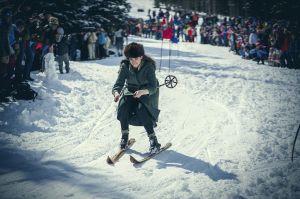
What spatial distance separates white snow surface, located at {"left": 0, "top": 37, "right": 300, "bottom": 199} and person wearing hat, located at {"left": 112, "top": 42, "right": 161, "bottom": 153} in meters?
0.71

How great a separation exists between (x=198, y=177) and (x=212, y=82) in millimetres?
7504

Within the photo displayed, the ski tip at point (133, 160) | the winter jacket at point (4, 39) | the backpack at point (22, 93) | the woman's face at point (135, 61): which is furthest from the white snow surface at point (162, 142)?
the woman's face at point (135, 61)

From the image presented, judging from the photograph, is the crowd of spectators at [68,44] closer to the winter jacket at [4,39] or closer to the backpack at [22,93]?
the winter jacket at [4,39]

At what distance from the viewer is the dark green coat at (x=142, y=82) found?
186 inches

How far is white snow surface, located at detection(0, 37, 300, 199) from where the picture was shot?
392 cm

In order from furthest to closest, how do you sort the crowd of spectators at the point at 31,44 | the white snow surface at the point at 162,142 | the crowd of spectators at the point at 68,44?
the crowd of spectators at the point at 68,44, the crowd of spectators at the point at 31,44, the white snow surface at the point at 162,142

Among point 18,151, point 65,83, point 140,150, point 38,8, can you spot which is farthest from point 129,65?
point 38,8

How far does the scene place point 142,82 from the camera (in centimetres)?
480

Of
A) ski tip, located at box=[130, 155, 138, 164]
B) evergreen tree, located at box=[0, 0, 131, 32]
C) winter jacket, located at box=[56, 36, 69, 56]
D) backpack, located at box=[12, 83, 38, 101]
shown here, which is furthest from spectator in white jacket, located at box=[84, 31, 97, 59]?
ski tip, located at box=[130, 155, 138, 164]

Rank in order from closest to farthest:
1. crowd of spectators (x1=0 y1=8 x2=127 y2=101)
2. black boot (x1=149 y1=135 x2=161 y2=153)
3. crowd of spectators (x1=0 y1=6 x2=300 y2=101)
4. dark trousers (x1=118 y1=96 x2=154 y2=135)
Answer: dark trousers (x1=118 y1=96 x2=154 y2=135) < black boot (x1=149 y1=135 x2=161 y2=153) < crowd of spectators (x1=0 y1=8 x2=127 y2=101) < crowd of spectators (x1=0 y1=6 x2=300 y2=101)

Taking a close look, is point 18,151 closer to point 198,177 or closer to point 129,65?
point 129,65

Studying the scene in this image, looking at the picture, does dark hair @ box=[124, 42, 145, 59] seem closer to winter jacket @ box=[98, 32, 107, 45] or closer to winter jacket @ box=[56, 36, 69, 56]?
winter jacket @ box=[56, 36, 69, 56]

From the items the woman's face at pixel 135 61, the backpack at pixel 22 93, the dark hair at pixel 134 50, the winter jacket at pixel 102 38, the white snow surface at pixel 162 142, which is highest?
the winter jacket at pixel 102 38

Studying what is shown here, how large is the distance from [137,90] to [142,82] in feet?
0.52
